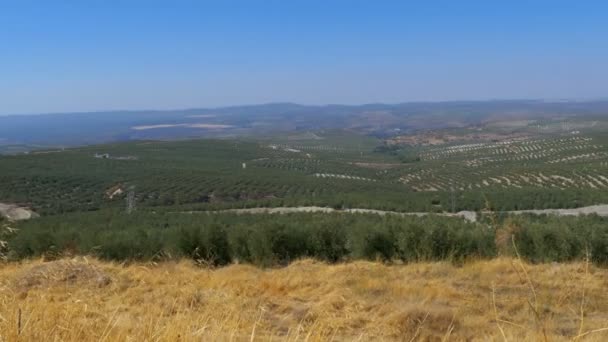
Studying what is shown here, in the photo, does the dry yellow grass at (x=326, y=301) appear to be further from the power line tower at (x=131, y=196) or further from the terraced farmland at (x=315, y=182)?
the power line tower at (x=131, y=196)

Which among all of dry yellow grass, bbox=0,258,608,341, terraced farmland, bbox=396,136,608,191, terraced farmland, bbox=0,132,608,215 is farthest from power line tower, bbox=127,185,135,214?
dry yellow grass, bbox=0,258,608,341

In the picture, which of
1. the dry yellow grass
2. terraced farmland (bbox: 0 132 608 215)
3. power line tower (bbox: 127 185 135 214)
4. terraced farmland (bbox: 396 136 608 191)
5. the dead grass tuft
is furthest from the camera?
terraced farmland (bbox: 396 136 608 191)

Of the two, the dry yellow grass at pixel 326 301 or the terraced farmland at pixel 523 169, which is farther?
the terraced farmland at pixel 523 169

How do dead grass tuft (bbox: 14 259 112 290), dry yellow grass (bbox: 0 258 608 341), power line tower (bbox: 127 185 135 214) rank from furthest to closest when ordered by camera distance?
power line tower (bbox: 127 185 135 214) < dead grass tuft (bbox: 14 259 112 290) < dry yellow grass (bbox: 0 258 608 341)

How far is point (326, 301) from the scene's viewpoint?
231 inches

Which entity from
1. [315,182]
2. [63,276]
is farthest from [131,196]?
[63,276]

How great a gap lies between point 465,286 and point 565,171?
2363 inches

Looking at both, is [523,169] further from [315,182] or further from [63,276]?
[63,276]

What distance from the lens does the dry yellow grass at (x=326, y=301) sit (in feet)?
11.1

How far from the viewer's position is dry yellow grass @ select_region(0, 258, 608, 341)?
3383mm

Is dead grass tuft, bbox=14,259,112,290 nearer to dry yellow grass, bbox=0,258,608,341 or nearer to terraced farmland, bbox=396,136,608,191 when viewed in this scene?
dry yellow grass, bbox=0,258,608,341

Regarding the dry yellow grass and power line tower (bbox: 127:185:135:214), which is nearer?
the dry yellow grass

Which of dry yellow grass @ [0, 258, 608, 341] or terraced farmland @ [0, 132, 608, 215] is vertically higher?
dry yellow grass @ [0, 258, 608, 341]

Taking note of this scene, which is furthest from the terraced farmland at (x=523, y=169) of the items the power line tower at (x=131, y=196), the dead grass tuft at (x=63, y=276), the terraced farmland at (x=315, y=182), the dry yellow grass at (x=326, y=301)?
the dead grass tuft at (x=63, y=276)
